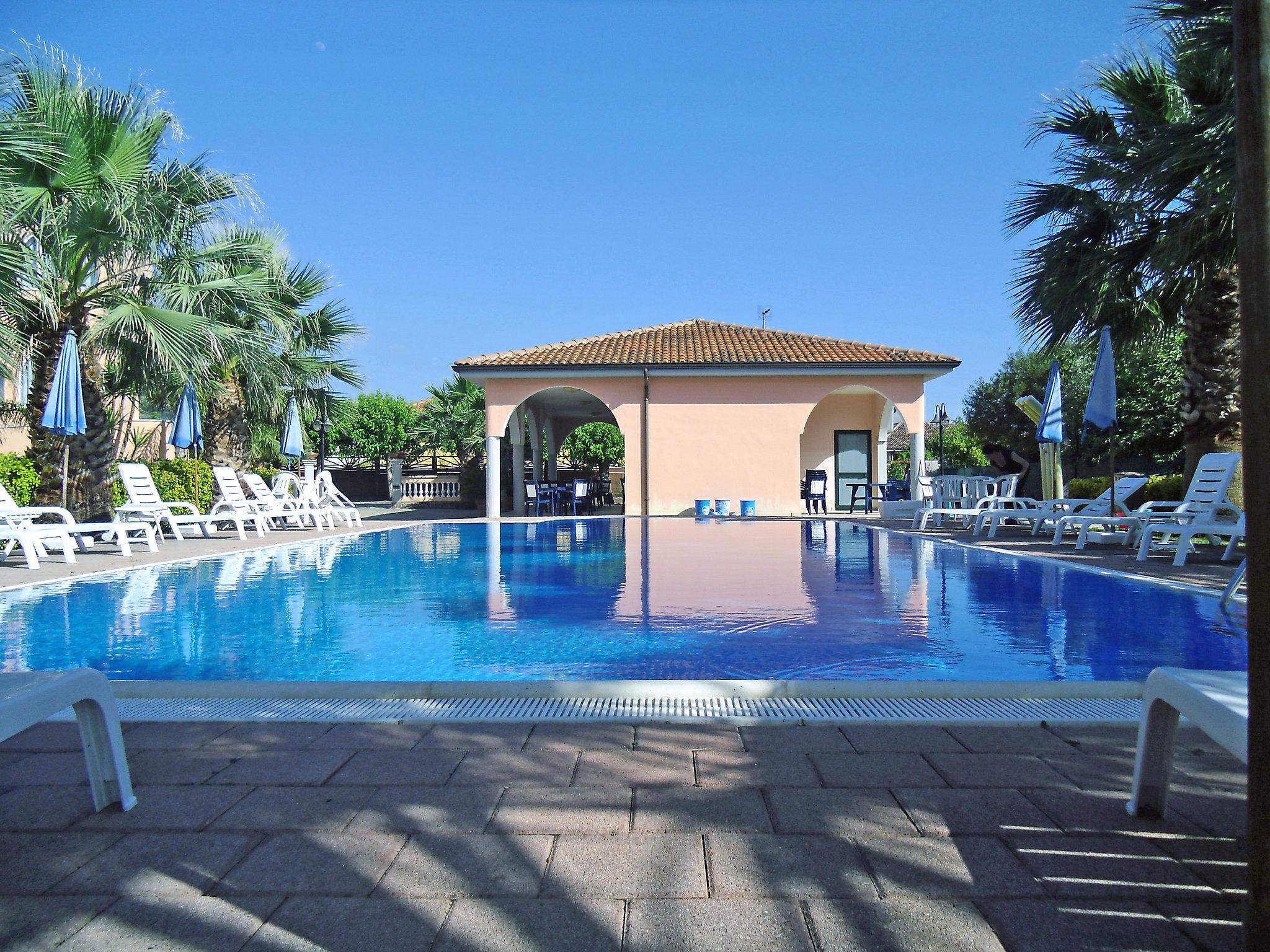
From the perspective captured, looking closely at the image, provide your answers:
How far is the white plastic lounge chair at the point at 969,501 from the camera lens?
12.8 m

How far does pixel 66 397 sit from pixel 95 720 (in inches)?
377

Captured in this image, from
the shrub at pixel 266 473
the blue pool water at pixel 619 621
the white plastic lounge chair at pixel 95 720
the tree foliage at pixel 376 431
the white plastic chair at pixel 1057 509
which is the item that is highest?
the tree foliage at pixel 376 431

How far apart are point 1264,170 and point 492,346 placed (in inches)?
795

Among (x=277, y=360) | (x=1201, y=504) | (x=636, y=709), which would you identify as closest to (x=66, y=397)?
(x=277, y=360)

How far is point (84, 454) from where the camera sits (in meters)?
11.4

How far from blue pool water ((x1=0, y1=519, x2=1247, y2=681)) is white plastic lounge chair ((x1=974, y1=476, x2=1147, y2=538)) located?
6.07 feet

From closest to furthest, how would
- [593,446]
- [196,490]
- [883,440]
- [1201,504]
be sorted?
1. [1201,504]
2. [196,490]
3. [883,440]
4. [593,446]

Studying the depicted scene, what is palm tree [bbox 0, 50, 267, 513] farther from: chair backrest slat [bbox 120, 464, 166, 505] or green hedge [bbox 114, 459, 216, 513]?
green hedge [bbox 114, 459, 216, 513]

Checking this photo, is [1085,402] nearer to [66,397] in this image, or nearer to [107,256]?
[107,256]

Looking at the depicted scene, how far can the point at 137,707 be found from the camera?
3314mm

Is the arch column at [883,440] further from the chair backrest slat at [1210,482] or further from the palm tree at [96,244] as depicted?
the palm tree at [96,244]

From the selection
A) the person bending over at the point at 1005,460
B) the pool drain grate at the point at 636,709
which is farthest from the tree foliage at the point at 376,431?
the pool drain grate at the point at 636,709

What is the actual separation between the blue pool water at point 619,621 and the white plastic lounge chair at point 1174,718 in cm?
180

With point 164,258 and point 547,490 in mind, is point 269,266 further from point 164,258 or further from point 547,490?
point 547,490
